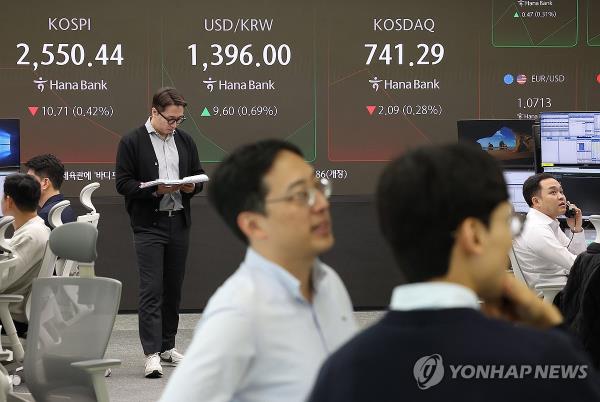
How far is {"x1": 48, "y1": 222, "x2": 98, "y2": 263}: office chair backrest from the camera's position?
11.8ft

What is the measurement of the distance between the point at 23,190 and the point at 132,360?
152 cm

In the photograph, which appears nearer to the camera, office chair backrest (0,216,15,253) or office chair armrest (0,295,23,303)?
office chair backrest (0,216,15,253)

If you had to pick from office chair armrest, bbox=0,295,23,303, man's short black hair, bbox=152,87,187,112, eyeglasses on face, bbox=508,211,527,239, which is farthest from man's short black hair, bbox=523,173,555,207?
eyeglasses on face, bbox=508,211,527,239

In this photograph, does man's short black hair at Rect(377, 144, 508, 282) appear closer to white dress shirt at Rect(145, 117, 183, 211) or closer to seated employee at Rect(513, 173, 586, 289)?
seated employee at Rect(513, 173, 586, 289)

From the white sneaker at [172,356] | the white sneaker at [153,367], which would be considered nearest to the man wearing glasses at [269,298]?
the white sneaker at [153,367]

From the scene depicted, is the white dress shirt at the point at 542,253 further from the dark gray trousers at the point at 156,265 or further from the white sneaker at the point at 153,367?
→ the white sneaker at the point at 153,367

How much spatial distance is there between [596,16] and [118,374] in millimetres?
4328

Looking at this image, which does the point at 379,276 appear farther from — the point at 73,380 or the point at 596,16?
the point at 73,380

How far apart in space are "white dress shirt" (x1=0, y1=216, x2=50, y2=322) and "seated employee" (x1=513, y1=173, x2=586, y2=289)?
94.6 inches

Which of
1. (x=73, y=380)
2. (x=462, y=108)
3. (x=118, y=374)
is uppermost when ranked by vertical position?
(x=462, y=108)

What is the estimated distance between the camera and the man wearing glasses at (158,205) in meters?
5.71

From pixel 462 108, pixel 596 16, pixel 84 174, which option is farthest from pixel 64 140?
pixel 596 16

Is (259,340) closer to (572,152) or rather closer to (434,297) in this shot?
(434,297)

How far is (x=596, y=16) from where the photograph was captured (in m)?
7.70
